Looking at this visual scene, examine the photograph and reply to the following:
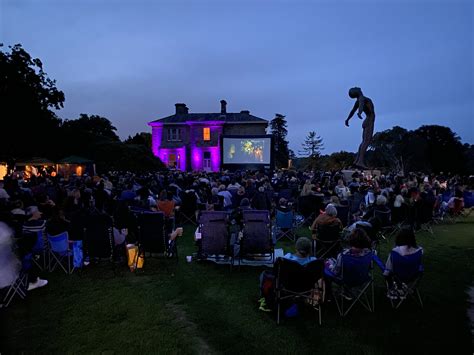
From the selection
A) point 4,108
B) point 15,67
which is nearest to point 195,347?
point 4,108

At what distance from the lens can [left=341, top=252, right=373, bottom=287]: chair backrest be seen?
416 centimetres

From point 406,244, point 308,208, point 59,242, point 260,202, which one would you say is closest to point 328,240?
point 406,244

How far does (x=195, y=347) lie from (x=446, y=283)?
4.33m

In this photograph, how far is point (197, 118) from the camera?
43.7 meters

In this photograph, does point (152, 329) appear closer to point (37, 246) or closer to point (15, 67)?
point (37, 246)

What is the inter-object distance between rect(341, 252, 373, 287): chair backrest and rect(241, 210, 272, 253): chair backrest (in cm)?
195

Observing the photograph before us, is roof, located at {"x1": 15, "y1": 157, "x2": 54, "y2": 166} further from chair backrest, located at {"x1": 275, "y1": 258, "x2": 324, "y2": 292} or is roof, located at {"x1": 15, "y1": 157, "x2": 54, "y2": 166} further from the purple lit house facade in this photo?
chair backrest, located at {"x1": 275, "y1": 258, "x2": 324, "y2": 292}

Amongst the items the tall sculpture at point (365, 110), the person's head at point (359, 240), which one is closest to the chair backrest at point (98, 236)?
the person's head at point (359, 240)

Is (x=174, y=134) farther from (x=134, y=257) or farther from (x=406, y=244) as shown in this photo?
(x=406, y=244)

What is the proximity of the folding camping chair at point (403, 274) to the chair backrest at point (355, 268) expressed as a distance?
25 centimetres

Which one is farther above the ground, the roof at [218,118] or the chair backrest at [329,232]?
the roof at [218,118]

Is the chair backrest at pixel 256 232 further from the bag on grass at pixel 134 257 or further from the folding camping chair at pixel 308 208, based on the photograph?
the folding camping chair at pixel 308 208

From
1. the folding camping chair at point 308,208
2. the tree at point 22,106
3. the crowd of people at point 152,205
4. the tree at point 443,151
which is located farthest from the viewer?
the tree at point 443,151

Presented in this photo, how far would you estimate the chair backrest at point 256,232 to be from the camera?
597cm
